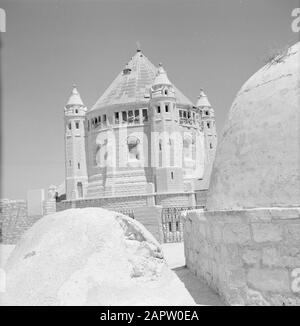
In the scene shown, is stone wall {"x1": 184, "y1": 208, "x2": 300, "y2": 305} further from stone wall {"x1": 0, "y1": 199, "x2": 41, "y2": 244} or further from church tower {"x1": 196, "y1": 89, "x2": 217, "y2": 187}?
church tower {"x1": 196, "y1": 89, "x2": 217, "y2": 187}

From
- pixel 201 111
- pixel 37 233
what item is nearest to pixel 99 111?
pixel 201 111

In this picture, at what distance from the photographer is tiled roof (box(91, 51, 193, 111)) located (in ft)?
118

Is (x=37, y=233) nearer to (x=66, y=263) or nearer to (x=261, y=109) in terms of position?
(x=66, y=263)

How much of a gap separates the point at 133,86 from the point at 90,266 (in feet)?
114

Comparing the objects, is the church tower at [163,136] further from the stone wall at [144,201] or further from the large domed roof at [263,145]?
the large domed roof at [263,145]

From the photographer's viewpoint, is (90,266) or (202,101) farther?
(202,101)

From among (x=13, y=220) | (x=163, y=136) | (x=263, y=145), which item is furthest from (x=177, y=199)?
(x=263, y=145)

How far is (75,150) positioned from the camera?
1438 inches

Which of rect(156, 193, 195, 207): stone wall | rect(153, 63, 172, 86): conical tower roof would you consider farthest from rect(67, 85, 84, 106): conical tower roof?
rect(156, 193, 195, 207): stone wall

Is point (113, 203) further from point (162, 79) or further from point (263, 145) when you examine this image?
point (263, 145)

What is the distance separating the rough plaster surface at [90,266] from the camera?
12.3ft

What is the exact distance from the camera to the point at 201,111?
41.2 metres

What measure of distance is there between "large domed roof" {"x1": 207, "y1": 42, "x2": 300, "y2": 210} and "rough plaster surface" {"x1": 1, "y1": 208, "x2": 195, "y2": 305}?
3.71 ft
